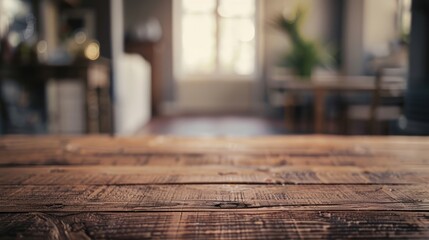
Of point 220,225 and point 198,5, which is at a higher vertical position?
point 198,5

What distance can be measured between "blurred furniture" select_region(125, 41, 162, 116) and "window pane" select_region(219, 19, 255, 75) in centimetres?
135

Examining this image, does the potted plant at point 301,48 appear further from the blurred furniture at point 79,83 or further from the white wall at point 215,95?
the blurred furniture at point 79,83

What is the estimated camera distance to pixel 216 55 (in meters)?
9.05

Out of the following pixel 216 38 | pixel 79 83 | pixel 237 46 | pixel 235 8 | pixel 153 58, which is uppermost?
pixel 235 8

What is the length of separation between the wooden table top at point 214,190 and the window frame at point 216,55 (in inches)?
301

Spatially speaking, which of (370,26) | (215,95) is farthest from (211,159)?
(215,95)

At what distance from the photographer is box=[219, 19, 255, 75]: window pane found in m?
8.91

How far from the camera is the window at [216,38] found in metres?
8.86

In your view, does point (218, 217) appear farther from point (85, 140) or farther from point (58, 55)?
point (58, 55)

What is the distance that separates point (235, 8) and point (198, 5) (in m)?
0.68

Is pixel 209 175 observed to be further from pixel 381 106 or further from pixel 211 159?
pixel 381 106

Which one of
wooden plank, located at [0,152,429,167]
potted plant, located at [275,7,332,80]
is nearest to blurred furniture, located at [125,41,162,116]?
potted plant, located at [275,7,332,80]

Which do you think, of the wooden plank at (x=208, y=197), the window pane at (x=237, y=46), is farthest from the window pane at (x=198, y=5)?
the wooden plank at (x=208, y=197)

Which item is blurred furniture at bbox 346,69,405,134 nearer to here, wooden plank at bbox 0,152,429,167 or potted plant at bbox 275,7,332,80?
potted plant at bbox 275,7,332,80
